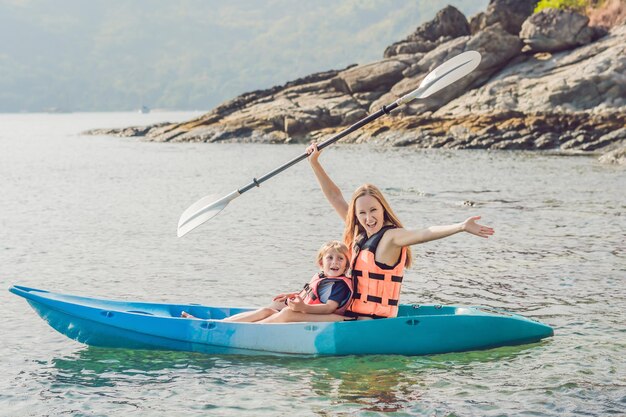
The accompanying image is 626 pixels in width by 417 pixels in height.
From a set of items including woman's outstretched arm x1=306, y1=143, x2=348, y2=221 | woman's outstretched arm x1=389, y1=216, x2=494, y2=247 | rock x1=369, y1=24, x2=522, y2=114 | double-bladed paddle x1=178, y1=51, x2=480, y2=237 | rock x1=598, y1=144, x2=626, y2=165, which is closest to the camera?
woman's outstretched arm x1=389, y1=216, x2=494, y2=247

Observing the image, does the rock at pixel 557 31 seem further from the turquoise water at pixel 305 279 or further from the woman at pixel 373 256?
the woman at pixel 373 256

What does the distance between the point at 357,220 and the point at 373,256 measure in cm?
45

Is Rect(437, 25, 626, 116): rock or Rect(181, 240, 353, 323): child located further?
Rect(437, 25, 626, 116): rock

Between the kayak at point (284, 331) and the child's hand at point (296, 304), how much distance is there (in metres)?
0.15

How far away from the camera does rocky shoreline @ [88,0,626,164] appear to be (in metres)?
37.8

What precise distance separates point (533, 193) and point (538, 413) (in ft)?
55.1

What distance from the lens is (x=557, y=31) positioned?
42.3 metres

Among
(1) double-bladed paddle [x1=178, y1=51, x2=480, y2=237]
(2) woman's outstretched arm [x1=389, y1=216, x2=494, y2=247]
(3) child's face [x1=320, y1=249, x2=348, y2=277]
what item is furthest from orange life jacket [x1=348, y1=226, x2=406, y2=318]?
(1) double-bladed paddle [x1=178, y1=51, x2=480, y2=237]

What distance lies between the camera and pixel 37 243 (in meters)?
16.1

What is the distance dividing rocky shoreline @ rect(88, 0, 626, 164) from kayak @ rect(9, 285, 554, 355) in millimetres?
23670

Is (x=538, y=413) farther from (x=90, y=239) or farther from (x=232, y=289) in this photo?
(x=90, y=239)

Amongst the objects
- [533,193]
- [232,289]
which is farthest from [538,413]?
[533,193]

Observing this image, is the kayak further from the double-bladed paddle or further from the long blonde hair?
the double-bladed paddle

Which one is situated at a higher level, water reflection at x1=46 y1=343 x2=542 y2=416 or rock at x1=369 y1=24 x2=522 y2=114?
rock at x1=369 y1=24 x2=522 y2=114
